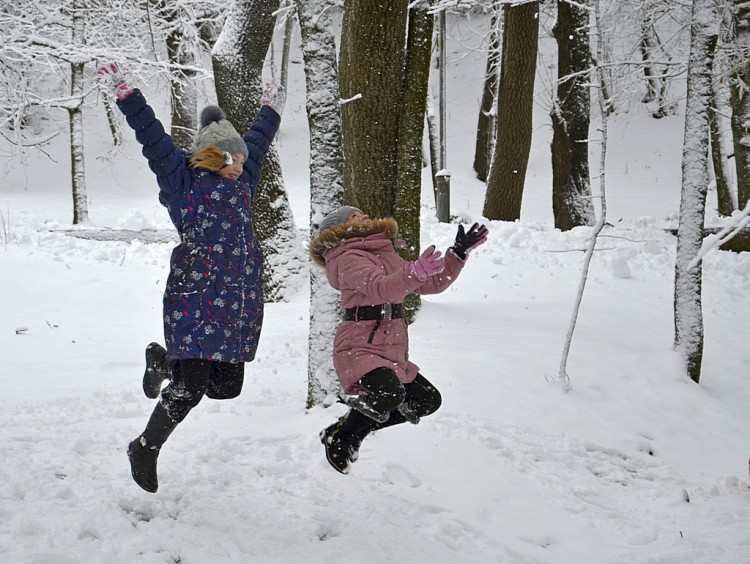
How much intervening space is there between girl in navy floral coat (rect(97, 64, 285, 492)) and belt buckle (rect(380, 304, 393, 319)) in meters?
0.66

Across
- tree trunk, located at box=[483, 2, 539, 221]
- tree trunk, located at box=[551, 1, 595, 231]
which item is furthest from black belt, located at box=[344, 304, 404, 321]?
tree trunk, located at box=[483, 2, 539, 221]

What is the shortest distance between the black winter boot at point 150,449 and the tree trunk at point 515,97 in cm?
1082

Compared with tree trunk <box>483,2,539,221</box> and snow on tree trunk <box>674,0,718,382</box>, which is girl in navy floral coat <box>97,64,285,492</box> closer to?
snow on tree trunk <box>674,0,718,382</box>

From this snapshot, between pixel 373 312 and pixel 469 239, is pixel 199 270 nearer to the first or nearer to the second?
pixel 373 312

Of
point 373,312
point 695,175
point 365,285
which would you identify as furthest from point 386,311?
point 695,175

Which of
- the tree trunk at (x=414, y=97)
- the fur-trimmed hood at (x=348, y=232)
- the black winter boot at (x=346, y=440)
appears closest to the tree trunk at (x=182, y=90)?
the tree trunk at (x=414, y=97)

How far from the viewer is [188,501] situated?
142 inches

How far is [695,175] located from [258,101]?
5.14 m

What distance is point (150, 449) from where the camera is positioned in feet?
11.4

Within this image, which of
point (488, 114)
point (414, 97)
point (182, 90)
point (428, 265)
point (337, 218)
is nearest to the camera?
point (428, 265)

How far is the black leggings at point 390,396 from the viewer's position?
348 centimetres

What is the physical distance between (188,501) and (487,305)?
533cm

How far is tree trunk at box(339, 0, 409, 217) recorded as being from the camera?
5898 millimetres

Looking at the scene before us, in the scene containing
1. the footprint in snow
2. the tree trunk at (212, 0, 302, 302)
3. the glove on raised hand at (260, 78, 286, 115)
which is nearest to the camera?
the glove on raised hand at (260, 78, 286, 115)
